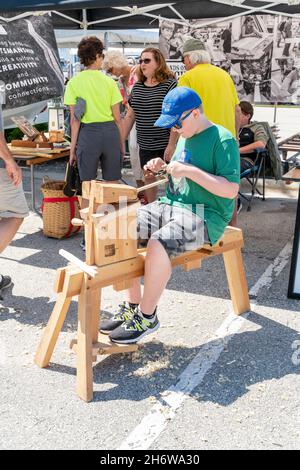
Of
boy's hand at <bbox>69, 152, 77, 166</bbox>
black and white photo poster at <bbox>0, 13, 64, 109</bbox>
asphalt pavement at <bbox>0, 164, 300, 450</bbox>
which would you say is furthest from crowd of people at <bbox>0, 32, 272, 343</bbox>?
black and white photo poster at <bbox>0, 13, 64, 109</bbox>

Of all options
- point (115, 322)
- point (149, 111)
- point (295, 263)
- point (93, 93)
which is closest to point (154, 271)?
point (115, 322)

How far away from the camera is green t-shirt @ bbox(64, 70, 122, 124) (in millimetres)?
4539

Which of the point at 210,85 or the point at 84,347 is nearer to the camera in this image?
the point at 84,347

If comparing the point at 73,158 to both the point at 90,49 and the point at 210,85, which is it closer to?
the point at 90,49

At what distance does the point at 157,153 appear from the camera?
491 centimetres

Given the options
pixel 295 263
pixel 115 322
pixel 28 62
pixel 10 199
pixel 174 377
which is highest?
pixel 28 62

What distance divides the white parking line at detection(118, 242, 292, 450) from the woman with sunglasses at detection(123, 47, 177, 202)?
166 cm

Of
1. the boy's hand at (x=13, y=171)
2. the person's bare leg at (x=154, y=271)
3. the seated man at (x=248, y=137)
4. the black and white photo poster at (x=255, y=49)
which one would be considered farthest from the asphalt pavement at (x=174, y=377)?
the black and white photo poster at (x=255, y=49)

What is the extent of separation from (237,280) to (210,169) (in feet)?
2.89

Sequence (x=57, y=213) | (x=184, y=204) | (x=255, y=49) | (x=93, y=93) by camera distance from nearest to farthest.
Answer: (x=184, y=204), (x=93, y=93), (x=57, y=213), (x=255, y=49)

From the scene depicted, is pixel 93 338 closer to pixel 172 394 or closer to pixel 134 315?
pixel 134 315

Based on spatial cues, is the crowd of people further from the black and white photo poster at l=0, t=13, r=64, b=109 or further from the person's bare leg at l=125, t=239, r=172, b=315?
the black and white photo poster at l=0, t=13, r=64, b=109

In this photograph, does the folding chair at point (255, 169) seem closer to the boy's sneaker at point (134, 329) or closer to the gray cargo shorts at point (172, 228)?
the gray cargo shorts at point (172, 228)

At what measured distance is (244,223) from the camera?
5824mm
